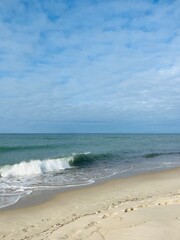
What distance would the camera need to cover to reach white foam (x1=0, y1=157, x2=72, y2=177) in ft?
60.7

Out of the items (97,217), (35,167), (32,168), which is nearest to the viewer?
(97,217)

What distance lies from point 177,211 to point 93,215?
244 cm

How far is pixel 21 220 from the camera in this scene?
8.34 metres

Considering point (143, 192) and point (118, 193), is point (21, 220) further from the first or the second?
point (143, 192)

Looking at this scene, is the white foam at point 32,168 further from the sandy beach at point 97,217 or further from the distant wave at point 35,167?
the sandy beach at point 97,217

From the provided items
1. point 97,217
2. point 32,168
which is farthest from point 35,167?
point 97,217

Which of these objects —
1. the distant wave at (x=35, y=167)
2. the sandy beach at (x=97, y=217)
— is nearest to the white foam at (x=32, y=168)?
the distant wave at (x=35, y=167)

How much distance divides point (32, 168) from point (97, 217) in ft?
42.1

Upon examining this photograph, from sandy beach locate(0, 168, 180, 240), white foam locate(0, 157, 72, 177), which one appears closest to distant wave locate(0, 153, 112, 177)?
white foam locate(0, 157, 72, 177)

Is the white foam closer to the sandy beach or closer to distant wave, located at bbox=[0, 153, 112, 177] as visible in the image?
distant wave, located at bbox=[0, 153, 112, 177]

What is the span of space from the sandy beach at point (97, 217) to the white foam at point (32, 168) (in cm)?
745

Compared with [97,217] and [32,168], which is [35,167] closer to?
[32,168]

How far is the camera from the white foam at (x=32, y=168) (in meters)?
18.5

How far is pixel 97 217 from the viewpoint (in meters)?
7.94
